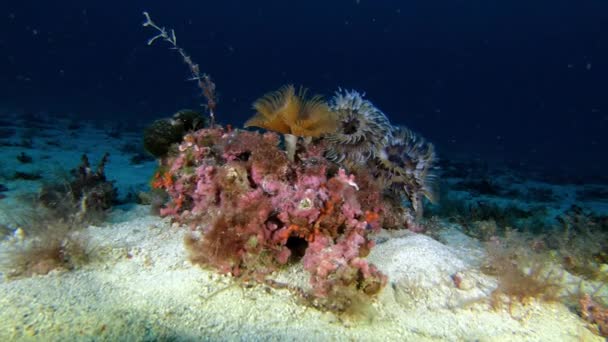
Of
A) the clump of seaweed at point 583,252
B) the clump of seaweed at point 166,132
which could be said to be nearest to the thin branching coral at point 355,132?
the clump of seaweed at point 166,132

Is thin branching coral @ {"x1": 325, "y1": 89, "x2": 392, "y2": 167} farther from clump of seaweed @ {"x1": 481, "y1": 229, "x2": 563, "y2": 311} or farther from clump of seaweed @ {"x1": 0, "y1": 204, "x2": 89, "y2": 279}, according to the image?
clump of seaweed @ {"x1": 0, "y1": 204, "x2": 89, "y2": 279}

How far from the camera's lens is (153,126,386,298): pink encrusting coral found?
3078 millimetres

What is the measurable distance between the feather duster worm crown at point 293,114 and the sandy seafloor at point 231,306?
1.73 meters

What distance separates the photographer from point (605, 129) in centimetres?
11081

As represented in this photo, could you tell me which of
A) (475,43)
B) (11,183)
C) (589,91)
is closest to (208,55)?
(475,43)

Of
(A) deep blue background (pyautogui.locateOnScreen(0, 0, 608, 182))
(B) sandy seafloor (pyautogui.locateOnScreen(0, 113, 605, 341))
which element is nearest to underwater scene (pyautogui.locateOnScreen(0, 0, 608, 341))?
(B) sandy seafloor (pyautogui.locateOnScreen(0, 113, 605, 341))

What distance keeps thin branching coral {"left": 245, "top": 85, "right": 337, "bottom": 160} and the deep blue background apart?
113 m

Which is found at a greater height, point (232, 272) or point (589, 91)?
point (589, 91)

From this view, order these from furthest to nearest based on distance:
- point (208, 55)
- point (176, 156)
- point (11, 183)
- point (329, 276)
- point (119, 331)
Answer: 1. point (208, 55)
2. point (11, 183)
3. point (176, 156)
4. point (329, 276)
5. point (119, 331)

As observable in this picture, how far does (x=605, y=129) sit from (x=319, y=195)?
506 ft

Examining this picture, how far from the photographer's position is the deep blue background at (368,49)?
12519cm

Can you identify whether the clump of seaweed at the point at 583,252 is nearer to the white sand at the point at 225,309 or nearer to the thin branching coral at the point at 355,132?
the white sand at the point at 225,309

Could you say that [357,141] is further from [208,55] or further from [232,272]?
[208,55]

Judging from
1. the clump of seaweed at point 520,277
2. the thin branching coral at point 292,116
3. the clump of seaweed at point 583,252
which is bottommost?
the clump of seaweed at point 520,277
